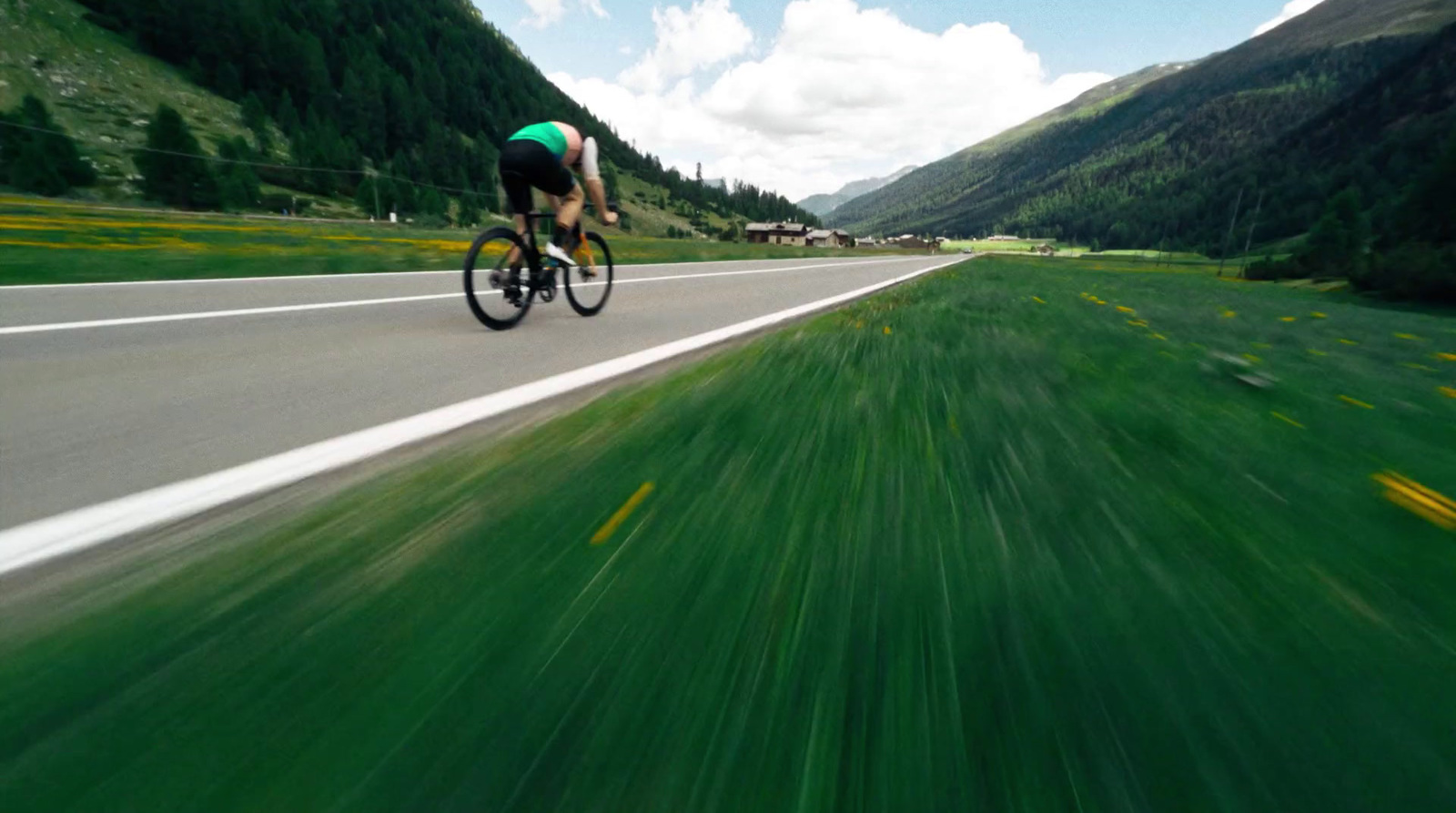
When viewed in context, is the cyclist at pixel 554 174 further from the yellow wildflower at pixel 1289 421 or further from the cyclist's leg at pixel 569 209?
the yellow wildflower at pixel 1289 421

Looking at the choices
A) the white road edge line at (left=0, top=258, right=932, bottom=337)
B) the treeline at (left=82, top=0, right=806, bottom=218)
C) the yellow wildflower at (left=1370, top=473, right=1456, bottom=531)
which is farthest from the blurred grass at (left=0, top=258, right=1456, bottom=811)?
the treeline at (left=82, top=0, right=806, bottom=218)

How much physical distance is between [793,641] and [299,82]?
148497 mm

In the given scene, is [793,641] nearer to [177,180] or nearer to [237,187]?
[237,187]

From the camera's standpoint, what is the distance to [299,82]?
114 meters

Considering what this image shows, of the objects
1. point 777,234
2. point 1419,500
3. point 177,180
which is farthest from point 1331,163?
point 177,180

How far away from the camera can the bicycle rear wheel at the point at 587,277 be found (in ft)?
20.9

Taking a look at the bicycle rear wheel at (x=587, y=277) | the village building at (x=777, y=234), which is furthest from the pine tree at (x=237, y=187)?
the village building at (x=777, y=234)

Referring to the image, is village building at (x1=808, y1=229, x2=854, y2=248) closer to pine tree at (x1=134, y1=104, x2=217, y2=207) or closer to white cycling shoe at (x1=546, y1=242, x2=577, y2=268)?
pine tree at (x1=134, y1=104, x2=217, y2=207)

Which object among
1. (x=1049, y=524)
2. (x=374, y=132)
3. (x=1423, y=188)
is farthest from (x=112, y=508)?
(x=374, y=132)

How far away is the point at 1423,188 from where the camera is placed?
4309cm

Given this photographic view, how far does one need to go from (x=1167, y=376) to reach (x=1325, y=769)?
8.09 ft

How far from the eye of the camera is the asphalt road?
206 cm

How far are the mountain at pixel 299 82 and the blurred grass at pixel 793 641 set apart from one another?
75520mm

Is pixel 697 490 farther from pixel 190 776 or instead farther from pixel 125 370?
pixel 125 370
